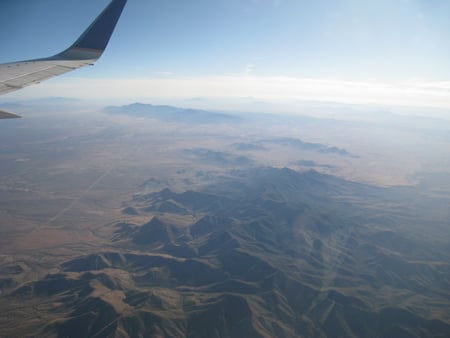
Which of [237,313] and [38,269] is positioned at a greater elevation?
[237,313]

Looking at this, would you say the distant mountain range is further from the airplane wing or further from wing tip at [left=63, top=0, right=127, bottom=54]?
wing tip at [left=63, top=0, right=127, bottom=54]

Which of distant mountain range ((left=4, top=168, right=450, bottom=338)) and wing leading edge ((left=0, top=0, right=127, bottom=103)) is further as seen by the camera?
distant mountain range ((left=4, top=168, right=450, bottom=338))

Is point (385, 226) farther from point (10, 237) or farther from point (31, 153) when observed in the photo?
point (31, 153)

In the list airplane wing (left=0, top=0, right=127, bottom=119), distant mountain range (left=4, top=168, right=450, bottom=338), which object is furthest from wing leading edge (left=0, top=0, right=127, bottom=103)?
distant mountain range (left=4, top=168, right=450, bottom=338)

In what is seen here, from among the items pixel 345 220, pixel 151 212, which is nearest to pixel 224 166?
pixel 151 212

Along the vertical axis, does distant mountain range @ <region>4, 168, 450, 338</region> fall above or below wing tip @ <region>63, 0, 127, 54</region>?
A: below

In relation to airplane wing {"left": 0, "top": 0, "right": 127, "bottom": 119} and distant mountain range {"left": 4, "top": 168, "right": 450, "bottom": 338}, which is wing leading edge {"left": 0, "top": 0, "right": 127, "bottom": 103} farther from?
distant mountain range {"left": 4, "top": 168, "right": 450, "bottom": 338}

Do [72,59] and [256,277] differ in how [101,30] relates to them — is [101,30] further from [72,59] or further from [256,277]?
[256,277]
